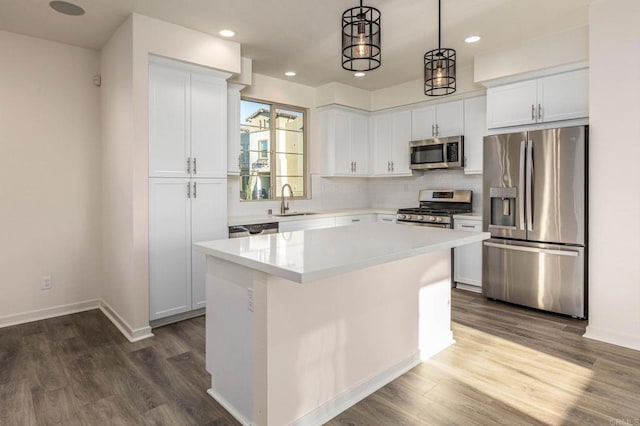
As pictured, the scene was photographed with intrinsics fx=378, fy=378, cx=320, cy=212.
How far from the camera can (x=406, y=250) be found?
197 cm

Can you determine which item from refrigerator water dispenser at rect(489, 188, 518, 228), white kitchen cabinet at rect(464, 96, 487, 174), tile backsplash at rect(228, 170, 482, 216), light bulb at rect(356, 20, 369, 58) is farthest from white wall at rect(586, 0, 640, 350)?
light bulb at rect(356, 20, 369, 58)

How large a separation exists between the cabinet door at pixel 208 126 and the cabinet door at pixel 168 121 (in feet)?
0.26

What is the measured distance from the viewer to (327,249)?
2.02m

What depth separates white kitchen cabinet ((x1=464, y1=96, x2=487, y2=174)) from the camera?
4.55 meters

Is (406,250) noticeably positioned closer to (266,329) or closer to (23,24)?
(266,329)

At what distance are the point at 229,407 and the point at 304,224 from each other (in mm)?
2641

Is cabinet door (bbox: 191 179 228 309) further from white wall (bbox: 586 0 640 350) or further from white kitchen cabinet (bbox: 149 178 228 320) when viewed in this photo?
white wall (bbox: 586 0 640 350)

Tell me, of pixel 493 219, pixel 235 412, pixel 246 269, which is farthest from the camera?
pixel 493 219

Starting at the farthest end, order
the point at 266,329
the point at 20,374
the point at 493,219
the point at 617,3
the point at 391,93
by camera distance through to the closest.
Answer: the point at 391,93 < the point at 493,219 < the point at 617,3 < the point at 20,374 < the point at 266,329

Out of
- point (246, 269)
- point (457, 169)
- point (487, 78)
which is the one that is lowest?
point (246, 269)

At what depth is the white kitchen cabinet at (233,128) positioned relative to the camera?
Answer: 13.6 ft

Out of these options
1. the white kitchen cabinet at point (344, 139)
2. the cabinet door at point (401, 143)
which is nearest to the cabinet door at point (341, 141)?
the white kitchen cabinet at point (344, 139)

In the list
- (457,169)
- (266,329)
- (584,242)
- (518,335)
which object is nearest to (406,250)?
(266,329)

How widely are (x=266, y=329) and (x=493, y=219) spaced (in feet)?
9.97
